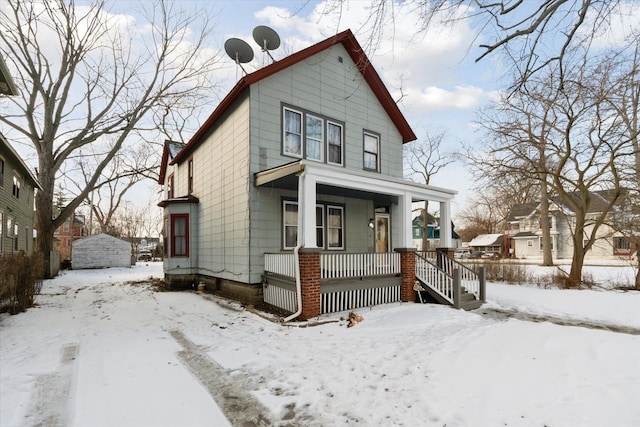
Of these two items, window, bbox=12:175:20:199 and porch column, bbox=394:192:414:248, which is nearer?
porch column, bbox=394:192:414:248

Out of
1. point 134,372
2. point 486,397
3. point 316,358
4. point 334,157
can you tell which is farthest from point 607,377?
point 334,157

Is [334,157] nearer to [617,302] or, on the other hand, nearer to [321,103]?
[321,103]

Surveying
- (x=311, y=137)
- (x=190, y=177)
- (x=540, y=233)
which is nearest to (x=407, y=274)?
(x=311, y=137)

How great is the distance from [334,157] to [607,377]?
8.53 m

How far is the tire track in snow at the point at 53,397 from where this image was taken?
3404mm

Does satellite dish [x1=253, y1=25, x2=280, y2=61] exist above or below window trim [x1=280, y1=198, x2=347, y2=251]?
above

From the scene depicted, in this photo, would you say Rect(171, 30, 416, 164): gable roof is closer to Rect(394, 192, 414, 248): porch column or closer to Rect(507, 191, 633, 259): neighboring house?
Rect(394, 192, 414, 248): porch column

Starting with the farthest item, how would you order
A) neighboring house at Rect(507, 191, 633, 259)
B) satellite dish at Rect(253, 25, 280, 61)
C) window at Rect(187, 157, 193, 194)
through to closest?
1. neighboring house at Rect(507, 191, 633, 259)
2. window at Rect(187, 157, 193, 194)
3. satellite dish at Rect(253, 25, 280, 61)

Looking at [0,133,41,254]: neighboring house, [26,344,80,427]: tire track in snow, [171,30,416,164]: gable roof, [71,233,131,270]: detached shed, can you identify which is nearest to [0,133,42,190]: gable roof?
[0,133,41,254]: neighboring house

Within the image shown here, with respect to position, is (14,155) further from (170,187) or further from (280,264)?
(280,264)

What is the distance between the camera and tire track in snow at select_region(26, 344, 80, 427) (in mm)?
3404

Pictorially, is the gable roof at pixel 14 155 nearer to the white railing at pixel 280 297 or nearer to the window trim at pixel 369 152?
the white railing at pixel 280 297

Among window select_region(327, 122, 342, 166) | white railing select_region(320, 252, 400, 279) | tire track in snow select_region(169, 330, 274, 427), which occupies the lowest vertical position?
tire track in snow select_region(169, 330, 274, 427)

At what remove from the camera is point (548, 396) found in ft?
11.8
